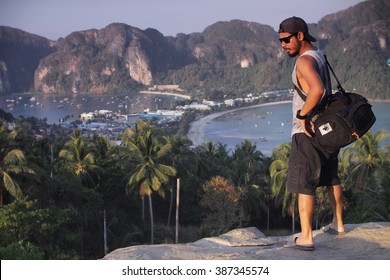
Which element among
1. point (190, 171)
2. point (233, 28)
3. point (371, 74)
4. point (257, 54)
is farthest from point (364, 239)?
point (257, 54)

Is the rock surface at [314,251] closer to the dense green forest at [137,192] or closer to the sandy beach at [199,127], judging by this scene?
→ the dense green forest at [137,192]

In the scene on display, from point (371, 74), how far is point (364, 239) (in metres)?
49.9

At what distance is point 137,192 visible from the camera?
10016 millimetres

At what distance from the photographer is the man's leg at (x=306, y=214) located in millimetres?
2014

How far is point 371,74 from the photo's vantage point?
158 feet

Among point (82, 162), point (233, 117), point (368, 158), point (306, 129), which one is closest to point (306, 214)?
point (306, 129)

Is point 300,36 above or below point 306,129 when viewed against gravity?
above

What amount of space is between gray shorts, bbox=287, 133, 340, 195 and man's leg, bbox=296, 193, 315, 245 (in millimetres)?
36

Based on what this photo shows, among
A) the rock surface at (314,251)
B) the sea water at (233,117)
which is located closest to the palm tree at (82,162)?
the rock surface at (314,251)

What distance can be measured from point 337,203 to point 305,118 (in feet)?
1.87

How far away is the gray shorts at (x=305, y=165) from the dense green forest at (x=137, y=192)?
325 centimetres

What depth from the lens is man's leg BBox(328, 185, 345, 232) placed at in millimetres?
2184

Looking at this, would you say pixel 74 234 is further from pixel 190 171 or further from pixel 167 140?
pixel 190 171

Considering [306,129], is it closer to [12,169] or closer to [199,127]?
[12,169]
